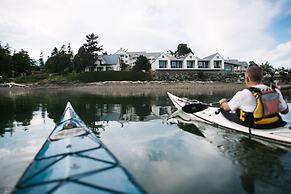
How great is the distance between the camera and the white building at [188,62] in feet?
215

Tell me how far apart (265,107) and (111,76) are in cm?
5232

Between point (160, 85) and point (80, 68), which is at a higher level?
point (80, 68)

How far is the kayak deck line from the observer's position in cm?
308

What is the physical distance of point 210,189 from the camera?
14.4ft

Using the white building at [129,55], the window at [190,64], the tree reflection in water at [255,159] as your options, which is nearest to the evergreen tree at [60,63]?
the white building at [129,55]

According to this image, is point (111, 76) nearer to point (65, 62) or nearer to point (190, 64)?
point (65, 62)

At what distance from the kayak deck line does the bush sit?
5267 cm

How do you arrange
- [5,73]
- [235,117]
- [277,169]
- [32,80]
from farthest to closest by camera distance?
[5,73] < [32,80] < [235,117] < [277,169]

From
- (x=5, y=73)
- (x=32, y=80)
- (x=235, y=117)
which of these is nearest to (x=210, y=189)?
(x=235, y=117)

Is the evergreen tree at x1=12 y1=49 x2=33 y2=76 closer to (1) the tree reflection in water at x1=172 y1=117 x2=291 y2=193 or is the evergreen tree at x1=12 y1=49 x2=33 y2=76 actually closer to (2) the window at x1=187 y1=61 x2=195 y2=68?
(2) the window at x1=187 y1=61 x2=195 y2=68

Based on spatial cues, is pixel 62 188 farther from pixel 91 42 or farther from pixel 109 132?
pixel 91 42

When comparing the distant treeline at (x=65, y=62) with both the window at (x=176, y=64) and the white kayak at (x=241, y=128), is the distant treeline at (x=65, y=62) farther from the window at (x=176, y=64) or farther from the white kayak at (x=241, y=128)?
the white kayak at (x=241, y=128)

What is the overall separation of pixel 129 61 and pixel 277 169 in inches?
3138

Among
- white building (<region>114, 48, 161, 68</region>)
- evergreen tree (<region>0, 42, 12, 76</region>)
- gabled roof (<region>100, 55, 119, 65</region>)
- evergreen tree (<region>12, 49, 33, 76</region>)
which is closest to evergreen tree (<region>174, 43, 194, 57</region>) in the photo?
white building (<region>114, 48, 161, 68</region>)
